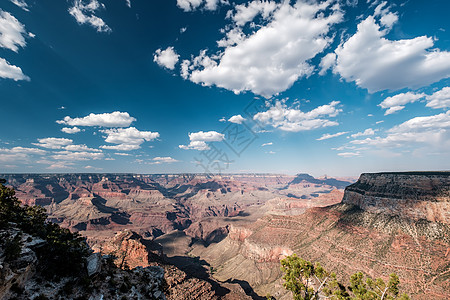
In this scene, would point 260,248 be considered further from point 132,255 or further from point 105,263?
point 105,263

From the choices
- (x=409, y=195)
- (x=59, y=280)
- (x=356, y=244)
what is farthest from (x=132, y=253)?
(x=409, y=195)

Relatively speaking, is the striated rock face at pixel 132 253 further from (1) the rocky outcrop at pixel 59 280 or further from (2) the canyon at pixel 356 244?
(1) the rocky outcrop at pixel 59 280

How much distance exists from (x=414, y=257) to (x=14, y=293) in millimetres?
85199

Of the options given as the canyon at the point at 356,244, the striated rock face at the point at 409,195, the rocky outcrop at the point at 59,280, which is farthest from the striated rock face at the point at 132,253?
the striated rock face at the point at 409,195

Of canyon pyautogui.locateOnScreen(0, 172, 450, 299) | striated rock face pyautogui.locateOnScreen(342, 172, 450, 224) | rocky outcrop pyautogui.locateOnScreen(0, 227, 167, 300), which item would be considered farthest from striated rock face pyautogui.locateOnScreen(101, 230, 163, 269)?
striated rock face pyautogui.locateOnScreen(342, 172, 450, 224)

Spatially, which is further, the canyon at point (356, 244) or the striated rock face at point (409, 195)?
the striated rock face at point (409, 195)

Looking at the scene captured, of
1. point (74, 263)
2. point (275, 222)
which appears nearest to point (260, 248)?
point (275, 222)

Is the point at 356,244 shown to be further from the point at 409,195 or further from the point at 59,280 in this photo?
the point at 59,280

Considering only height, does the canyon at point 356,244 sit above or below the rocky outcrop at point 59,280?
below

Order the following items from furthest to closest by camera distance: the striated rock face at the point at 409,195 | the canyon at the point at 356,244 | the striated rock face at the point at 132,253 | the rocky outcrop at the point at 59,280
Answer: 1. the striated rock face at the point at 409,195
2. the striated rock face at the point at 132,253
3. the canyon at the point at 356,244
4. the rocky outcrop at the point at 59,280

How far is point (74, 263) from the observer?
17.9 m

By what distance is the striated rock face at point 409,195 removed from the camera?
59906 millimetres

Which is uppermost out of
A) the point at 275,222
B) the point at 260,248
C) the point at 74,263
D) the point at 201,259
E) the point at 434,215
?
the point at 74,263

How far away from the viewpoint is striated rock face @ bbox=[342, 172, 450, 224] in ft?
197
